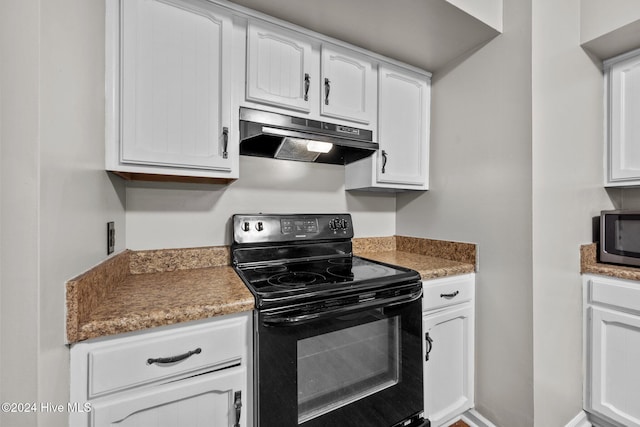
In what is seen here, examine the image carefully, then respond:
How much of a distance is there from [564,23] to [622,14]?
23 cm

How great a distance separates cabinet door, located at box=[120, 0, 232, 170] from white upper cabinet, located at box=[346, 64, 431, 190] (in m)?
A: 0.88

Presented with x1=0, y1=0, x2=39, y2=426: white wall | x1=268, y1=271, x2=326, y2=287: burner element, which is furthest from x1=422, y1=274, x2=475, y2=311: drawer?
x1=0, y1=0, x2=39, y2=426: white wall

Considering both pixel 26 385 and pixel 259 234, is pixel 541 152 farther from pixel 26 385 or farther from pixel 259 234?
pixel 26 385

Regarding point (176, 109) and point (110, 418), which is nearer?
point (110, 418)

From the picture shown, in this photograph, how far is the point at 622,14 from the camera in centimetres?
140

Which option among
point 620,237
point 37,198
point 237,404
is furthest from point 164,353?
point 620,237

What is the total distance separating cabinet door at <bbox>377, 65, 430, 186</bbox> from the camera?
1.73 meters

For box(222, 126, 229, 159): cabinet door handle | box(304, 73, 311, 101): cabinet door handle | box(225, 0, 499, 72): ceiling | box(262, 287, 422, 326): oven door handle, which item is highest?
box(225, 0, 499, 72): ceiling

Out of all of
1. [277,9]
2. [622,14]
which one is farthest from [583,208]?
[277,9]

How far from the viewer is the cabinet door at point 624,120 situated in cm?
158

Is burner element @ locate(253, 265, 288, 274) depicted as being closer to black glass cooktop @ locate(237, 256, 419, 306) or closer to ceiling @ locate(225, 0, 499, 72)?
black glass cooktop @ locate(237, 256, 419, 306)

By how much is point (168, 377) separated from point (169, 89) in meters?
1.09

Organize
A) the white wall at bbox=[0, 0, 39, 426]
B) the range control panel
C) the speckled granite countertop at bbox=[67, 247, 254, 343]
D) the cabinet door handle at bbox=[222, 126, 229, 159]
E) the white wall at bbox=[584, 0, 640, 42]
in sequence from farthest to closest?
the range control panel, the white wall at bbox=[584, 0, 640, 42], the cabinet door handle at bbox=[222, 126, 229, 159], the speckled granite countertop at bbox=[67, 247, 254, 343], the white wall at bbox=[0, 0, 39, 426]

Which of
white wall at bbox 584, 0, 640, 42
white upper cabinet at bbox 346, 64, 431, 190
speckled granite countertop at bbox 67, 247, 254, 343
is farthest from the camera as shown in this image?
white upper cabinet at bbox 346, 64, 431, 190
